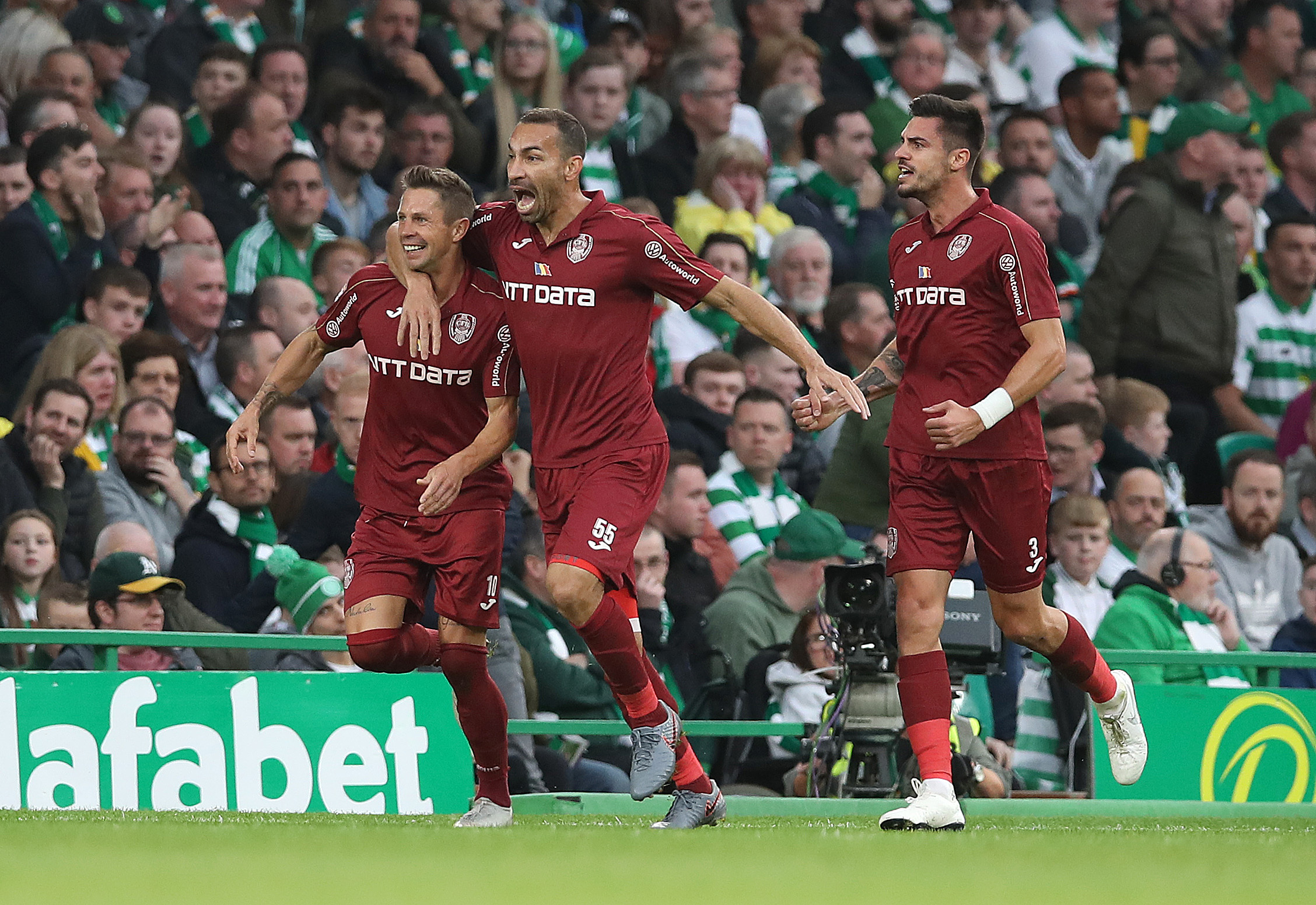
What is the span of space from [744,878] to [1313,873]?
1664 millimetres

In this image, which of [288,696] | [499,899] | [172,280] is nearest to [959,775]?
[288,696]

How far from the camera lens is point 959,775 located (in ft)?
29.8

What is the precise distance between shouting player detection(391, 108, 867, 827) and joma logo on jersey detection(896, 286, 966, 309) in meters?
0.59

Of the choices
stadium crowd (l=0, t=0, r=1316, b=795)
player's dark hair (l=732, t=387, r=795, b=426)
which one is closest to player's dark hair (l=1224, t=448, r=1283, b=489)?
stadium crowd (l=0, t=0, r=1316, b=795)

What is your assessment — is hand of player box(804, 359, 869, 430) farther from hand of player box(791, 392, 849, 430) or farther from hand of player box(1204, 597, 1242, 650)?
hand of player box(1204, 597, 1242, 650)

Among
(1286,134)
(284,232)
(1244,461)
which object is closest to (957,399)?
(1244,461)

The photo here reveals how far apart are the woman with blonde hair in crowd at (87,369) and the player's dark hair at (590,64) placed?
453 centimetres

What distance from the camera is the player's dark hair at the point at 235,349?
11.6 metres

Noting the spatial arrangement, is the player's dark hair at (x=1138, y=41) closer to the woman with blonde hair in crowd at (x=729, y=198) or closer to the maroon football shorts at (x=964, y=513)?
the woman with blonde hair in crowd at (x=729, y=198)

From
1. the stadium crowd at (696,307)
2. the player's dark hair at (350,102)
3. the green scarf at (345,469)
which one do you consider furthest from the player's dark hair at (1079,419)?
the player's dark hair at (350,102)

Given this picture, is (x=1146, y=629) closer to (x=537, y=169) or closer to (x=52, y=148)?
(x=537, y=169)

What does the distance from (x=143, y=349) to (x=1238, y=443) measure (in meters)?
7.46

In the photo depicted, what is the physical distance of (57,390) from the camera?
1051 cm

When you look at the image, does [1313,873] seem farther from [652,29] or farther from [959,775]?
[652,29]
